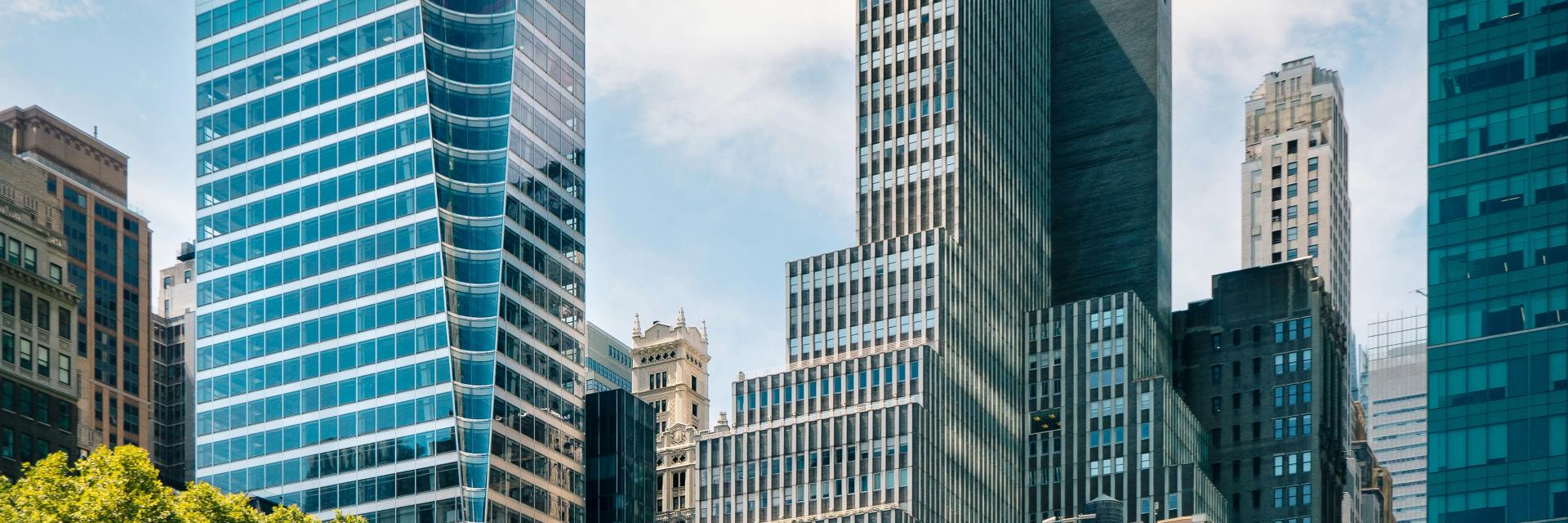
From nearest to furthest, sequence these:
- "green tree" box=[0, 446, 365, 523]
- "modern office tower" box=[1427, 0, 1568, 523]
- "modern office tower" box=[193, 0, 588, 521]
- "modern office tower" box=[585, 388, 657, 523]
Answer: "green tree" box=[0, 446, 365, 523] → "modern office tower" box=[1427, 0, 1568, 523] → "modern office tower" box=[193, 0, 588, 521] → "modern office tower" box=[585, 388, 657, 523]

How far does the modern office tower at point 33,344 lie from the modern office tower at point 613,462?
59.7 meters

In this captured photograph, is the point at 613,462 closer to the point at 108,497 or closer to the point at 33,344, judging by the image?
the point at 33,344

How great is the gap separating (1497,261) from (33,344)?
87935mm

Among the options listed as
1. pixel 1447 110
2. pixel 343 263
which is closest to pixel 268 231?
pixel 343 263

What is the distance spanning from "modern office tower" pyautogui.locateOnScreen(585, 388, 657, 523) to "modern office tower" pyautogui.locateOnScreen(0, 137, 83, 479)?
59662mm

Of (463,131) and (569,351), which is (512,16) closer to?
(463,131)

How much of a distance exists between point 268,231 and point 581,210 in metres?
26.2

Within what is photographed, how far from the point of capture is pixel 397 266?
186 m

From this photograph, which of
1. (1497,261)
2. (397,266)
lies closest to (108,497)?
(397,266)

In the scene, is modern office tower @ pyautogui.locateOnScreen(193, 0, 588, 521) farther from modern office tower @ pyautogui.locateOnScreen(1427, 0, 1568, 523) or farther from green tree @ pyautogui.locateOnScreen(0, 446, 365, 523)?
modern office tower @ pyautogui.locateOnScreen(1427, 0, 1568, 523)

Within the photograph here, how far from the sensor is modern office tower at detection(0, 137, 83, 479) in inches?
5192

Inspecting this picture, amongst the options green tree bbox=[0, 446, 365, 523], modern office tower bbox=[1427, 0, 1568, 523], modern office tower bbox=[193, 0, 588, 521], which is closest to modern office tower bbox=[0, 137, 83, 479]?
green tree bbox=[0, 446, 365, 523]

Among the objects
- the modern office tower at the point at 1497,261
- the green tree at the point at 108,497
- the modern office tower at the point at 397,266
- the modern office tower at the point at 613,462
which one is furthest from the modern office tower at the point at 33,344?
the modern office tower at the point at 1497,261

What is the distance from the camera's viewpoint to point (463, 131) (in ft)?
620
